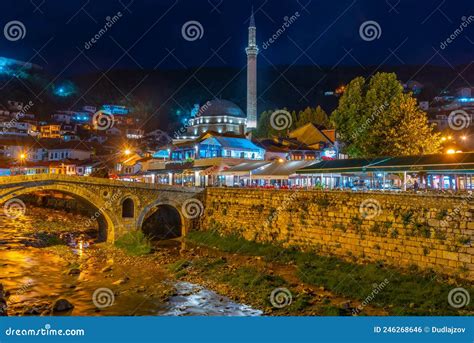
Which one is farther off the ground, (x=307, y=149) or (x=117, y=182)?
(x=307, y=149)

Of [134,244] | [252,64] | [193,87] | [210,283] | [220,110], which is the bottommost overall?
[210,283]

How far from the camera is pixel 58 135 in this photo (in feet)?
277

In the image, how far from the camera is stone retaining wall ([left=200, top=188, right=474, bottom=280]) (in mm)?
16531

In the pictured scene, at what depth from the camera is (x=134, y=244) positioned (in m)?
26.5

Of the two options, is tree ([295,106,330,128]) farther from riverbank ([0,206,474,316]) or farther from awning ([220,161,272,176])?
riverbank ([0,206,474,316])

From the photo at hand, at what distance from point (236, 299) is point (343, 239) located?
24.9ft

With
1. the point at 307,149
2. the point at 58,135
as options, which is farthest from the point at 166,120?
the point at 307,149

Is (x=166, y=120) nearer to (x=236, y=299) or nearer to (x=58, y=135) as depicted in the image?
(x=58, y=135)

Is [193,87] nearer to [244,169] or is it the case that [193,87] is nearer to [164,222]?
[244,169]

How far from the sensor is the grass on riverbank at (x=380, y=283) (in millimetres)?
14844

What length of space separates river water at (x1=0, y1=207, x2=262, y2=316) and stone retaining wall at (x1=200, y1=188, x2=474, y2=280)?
6.42 metres

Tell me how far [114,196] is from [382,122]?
65.3 feet

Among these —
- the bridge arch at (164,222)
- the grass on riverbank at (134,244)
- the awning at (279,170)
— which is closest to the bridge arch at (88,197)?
the grass on riverbank at (134,244)

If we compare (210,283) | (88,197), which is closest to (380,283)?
(210,283)
